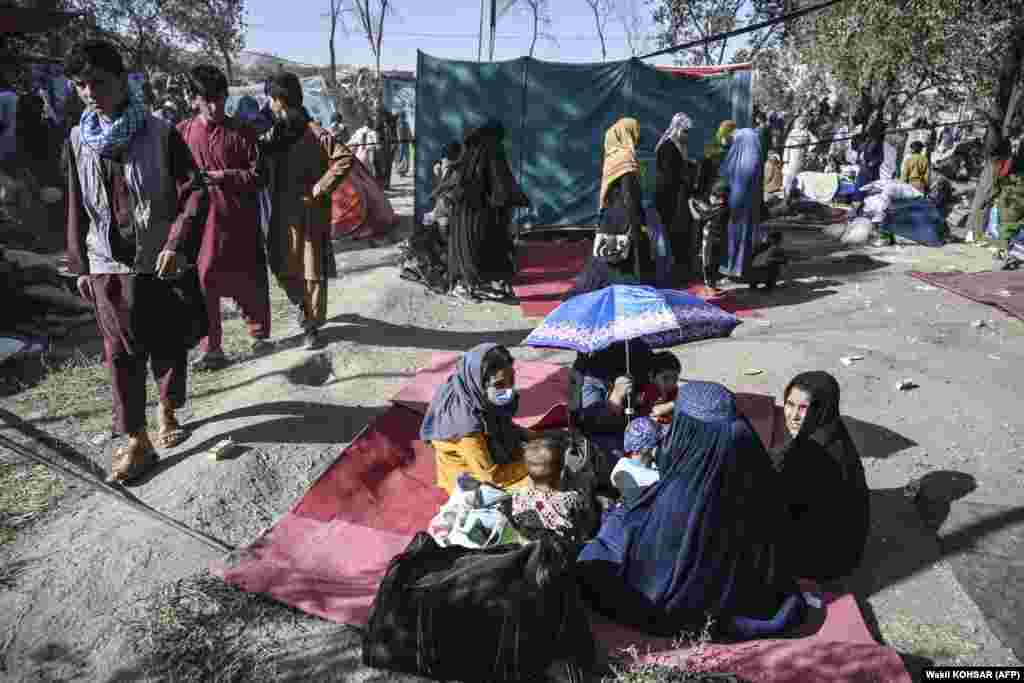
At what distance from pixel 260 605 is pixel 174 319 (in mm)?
1509

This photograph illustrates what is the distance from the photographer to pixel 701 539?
261 cm

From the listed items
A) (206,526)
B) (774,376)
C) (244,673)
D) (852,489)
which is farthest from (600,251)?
(244,673)

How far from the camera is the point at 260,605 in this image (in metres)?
2.89

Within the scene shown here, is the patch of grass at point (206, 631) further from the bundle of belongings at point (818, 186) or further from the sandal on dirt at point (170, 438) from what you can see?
the bundle of belongings at point (818, 186)

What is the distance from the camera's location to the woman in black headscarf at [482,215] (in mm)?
7055

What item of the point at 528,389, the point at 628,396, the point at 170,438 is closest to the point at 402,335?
the point at 528,389

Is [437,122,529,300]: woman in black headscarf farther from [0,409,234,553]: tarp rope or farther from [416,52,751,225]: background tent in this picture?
[0,409,234,553]: tarp rope

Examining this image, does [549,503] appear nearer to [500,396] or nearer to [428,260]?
[500,396]

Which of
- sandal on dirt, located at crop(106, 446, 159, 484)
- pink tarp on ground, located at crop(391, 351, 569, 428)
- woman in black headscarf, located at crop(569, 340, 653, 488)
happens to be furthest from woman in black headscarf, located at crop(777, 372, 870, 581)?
sandal on dirt, located at crop(106, 446, 159, 484)

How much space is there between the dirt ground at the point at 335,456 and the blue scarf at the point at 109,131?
5.04 feet

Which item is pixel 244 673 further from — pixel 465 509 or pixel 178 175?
pixel 178 175

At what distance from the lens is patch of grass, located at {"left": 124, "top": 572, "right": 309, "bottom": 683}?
258cm

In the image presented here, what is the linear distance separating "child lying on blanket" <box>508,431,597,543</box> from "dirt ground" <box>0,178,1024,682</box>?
0.79 meters

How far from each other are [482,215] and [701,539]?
5019 millimetres
